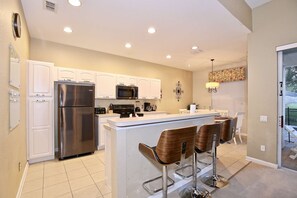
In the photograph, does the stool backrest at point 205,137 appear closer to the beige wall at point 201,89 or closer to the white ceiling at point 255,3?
the white ceiling at point 255,3

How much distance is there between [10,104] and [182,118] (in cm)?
224

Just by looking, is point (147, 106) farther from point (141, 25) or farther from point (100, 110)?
point (141, 25)

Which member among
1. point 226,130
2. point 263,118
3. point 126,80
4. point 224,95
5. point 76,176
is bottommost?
point 76,176

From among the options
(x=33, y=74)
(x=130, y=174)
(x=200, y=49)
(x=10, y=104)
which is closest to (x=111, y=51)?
(x=33, y=74)

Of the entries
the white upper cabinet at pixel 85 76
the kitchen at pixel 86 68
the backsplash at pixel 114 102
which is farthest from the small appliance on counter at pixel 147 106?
the white upper cabinet at pixel 85 76

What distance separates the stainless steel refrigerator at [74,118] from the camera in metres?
3.51

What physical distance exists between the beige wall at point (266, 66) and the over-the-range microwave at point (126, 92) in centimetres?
326

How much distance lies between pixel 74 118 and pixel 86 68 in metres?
1.68

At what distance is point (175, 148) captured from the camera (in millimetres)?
1608

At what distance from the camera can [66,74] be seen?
12.8 ft

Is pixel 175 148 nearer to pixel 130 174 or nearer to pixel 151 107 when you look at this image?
pixel 130 174

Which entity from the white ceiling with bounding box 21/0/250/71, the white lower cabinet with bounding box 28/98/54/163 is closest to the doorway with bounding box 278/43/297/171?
the white ceiling with bounding box 21/0/250/71

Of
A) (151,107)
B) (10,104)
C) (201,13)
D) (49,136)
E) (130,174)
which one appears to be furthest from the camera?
(151,107)

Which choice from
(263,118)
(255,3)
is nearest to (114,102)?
(263,118)
